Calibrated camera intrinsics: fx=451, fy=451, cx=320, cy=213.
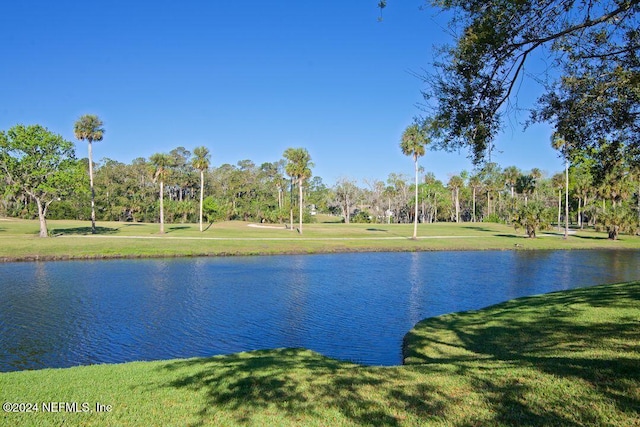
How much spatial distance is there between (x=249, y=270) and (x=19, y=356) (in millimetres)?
20856

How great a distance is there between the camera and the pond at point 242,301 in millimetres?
15781

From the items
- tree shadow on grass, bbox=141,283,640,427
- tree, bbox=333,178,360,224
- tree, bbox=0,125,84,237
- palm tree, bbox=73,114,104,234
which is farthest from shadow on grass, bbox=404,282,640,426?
tree, bbox=333,178,360,224

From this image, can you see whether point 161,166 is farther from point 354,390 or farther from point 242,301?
point 354,390

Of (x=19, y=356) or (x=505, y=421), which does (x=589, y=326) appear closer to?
(x=505, y=421)

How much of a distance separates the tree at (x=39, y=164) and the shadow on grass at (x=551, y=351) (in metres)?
44.1

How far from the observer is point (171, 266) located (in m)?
36.5

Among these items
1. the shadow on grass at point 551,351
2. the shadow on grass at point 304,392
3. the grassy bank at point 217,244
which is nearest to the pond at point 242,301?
the shadow on grass at point 551,351

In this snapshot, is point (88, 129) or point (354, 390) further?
point (88, 129)

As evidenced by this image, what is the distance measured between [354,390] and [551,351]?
225 inches

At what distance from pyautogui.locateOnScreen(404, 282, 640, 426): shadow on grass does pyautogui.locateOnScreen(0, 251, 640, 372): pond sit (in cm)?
225

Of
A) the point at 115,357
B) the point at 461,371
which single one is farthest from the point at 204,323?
the point at 461,371

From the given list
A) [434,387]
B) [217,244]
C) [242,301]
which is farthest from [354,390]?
[217,244]

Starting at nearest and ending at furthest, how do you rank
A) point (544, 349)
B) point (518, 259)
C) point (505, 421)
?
point (505, 421)
point (544, 349)
point (518, 259)

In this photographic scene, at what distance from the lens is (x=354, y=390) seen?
787cm
